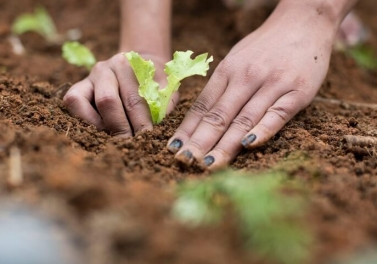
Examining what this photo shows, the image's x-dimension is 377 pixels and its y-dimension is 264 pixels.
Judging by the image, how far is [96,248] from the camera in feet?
3.53

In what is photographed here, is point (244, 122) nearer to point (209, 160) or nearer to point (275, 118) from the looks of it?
point (275, 118)

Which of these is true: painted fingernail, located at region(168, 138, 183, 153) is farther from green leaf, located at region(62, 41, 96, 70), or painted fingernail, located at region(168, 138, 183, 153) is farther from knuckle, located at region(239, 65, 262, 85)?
green leaf, located at region(62, 41, 96, 70)

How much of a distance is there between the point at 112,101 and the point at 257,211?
0.92 m

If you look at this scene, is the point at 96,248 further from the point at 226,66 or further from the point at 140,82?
the point at 226,66

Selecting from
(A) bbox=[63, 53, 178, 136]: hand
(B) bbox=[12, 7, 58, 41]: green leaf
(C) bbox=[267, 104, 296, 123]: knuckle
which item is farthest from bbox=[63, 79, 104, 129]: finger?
(B) bbox=[12, 7, 58, 41]: green leaf

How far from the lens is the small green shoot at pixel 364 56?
3.16 metres

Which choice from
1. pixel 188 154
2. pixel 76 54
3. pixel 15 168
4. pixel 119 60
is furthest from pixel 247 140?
pixel 76 54

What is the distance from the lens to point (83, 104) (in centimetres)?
199

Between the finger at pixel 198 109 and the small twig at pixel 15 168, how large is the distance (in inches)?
21.1

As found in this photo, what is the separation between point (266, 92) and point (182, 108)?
0.38 meters

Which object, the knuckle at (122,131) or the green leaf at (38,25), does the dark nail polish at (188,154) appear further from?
the green leaf at (38,25)

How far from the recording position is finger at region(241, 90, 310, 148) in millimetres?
1775

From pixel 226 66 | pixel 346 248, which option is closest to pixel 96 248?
pixel 346 248

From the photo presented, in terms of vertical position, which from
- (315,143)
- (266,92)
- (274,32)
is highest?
(274,32)
